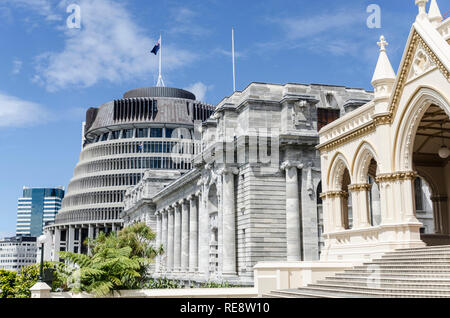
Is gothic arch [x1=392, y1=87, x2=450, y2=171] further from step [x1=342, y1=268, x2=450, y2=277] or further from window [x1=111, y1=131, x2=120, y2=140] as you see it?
window [x1=111, y1=131, x2=120, y2=140]

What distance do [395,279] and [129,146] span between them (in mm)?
107549

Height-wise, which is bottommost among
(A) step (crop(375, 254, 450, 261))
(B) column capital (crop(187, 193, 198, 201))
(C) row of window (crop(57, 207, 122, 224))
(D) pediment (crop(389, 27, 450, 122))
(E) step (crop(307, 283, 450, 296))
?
(E) step (crop(307, 283, 450, 296))

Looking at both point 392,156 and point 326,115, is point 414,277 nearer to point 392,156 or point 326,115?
point 392,156

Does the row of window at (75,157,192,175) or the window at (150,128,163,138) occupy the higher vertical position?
the window at (150,128,163,138)

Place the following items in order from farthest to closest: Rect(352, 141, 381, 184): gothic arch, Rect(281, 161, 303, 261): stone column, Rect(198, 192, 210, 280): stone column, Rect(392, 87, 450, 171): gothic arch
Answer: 1. Rect(198, 192, 210, 280): stone column
2. Rect(281, 161, 303, 261): stone column
3. Rect(352, 141, 381, 184): gothic arch
4. Rect(392, 87, 450, 171): gothic arch

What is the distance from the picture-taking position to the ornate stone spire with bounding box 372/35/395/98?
2506 centimetres

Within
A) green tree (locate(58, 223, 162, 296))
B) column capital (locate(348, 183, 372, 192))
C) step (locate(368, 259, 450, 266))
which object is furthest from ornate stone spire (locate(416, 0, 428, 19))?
green tree (locate(58, 223, 162, 296))

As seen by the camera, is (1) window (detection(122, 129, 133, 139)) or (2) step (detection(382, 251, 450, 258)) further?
(1) window (detection(122, 129, 133, 139))

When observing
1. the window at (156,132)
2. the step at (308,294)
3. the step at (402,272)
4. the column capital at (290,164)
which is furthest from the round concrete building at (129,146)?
the step at (402,272)

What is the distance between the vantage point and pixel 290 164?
146 ft

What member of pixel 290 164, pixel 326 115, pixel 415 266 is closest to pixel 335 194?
pixel 415 266

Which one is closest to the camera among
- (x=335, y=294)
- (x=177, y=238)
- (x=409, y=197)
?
(x=335, y=294)
